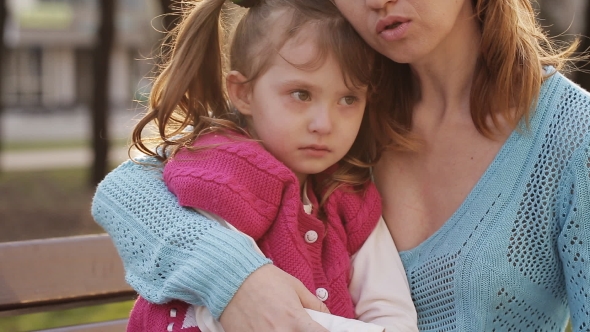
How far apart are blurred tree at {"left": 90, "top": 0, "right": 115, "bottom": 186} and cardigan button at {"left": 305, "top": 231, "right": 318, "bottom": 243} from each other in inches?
265

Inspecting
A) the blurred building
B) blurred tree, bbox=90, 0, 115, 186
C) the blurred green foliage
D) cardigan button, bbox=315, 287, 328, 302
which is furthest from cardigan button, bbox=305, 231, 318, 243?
the blurred building

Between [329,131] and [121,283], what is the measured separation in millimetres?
1369

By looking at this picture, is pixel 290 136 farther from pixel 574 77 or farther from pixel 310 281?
pixel 574 77

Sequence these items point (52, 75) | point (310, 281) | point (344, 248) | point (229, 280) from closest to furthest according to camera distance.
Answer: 1. point (229, 280)
2. point (310, 281)
3. point (344, 248)
4. point (52, 75)

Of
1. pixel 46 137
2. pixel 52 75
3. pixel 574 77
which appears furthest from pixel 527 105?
pixel 52 75

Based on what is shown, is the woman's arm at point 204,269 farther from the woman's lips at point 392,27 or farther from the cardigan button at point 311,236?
the woman's lips at point 392,27

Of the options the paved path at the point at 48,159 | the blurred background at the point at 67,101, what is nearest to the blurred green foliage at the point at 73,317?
the blurred background at the point at 67,101

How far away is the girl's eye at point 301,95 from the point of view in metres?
2.12

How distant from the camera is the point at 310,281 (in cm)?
205

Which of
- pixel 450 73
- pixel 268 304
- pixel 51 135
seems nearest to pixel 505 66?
pixel 450 73

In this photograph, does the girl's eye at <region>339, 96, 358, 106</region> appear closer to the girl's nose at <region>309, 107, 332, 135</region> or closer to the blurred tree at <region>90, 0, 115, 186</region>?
the girl's nose at <region>309, 107, 332, 135</region>

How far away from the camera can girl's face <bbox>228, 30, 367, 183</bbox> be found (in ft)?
6.88

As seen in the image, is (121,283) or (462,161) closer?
(462,161)

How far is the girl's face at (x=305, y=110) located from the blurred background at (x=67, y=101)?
0.73 meters
